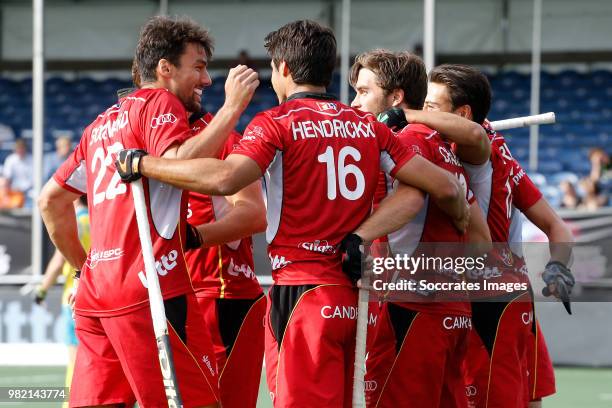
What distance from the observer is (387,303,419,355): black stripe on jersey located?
4.56 m

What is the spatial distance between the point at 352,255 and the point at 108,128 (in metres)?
1.10

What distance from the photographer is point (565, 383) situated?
10.0m

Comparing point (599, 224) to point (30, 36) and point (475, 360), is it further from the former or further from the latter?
point (30, 36)

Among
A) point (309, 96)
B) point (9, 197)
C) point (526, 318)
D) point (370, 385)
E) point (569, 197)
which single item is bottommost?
point (370, 385)

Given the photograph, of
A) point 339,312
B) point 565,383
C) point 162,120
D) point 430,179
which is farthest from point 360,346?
point 565,383

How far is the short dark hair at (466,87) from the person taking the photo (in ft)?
16.3

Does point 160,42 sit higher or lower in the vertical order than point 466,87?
higher

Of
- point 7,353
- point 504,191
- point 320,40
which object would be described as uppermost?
point 320,40

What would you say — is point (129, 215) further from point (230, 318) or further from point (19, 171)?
point (19, 171)

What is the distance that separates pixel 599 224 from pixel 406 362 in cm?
698

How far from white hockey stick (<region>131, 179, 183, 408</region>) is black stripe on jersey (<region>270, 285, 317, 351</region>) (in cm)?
41

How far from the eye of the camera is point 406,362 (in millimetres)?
4527

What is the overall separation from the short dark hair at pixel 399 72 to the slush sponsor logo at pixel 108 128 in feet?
3.75

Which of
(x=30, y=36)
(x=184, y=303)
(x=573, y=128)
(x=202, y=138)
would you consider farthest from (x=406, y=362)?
(x=30, y=36)
